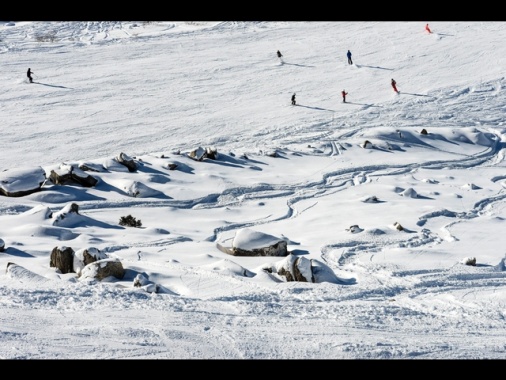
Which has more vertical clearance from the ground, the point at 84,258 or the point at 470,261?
the point at 84,258

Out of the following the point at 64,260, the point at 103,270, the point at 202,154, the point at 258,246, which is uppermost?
the point at 103,270

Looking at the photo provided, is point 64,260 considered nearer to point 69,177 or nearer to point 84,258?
point 84,258

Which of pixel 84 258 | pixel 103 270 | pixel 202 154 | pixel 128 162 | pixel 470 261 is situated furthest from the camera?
pixel 202 154

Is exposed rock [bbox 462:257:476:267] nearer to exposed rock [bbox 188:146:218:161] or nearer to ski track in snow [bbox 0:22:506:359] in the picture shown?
ski track in snow [bbox 0:22:506:359]

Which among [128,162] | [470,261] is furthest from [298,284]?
[128,162]

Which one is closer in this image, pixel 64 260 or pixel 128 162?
pixel 64 260

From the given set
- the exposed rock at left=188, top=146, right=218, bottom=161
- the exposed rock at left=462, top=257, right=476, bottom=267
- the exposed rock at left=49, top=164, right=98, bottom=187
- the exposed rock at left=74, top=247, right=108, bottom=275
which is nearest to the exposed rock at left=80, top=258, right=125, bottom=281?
the exposed rock at left=74, top=247, right=108, bottom=275

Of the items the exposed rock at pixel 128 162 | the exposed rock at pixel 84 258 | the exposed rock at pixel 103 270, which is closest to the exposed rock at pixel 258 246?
the exposed rock at pixel 84 258

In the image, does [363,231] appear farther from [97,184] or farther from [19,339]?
[19,339]

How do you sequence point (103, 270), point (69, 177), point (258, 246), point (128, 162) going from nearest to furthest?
point (103, 270), point (258, 246), point (69, 177), point (128, 162)

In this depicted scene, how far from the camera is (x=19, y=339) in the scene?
6.60 m

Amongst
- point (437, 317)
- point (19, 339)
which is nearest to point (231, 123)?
point (437, 317)

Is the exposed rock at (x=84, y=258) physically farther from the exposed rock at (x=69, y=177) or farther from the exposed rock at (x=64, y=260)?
the exposed rock at (x=69, y=177)

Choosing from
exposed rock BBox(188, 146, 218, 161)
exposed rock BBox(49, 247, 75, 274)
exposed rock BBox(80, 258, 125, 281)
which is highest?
exposed rock BBox(80, 258, 125, 281)
